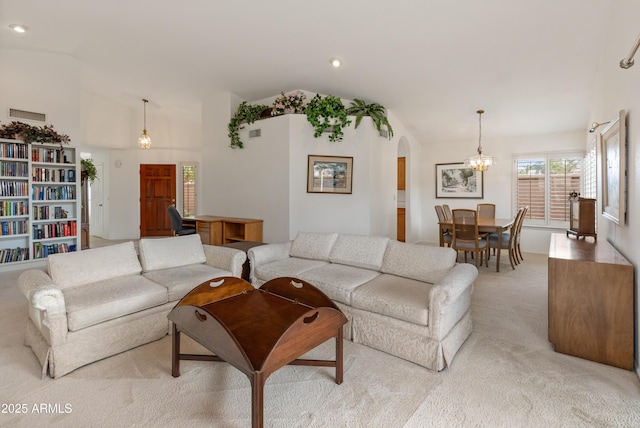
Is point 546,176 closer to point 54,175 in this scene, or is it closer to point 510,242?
point 510,242

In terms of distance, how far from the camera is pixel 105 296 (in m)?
2.21

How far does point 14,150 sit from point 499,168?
8647 mm

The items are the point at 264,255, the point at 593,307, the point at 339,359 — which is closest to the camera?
the point at 339,359

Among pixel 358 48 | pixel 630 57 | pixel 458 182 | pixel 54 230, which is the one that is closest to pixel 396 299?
pixel 630 57

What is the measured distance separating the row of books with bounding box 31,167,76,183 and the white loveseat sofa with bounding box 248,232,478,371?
4043mm

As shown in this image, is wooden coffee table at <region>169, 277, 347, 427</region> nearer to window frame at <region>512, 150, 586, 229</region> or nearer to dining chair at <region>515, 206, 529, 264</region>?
dining chair at <region>515, 206, 529, 264</region>

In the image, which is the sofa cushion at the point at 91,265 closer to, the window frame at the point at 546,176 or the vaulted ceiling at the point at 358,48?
the vaulted ceiling at the point at 358,48

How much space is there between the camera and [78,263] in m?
2.46

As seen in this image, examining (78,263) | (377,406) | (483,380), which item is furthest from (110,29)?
(483,380)

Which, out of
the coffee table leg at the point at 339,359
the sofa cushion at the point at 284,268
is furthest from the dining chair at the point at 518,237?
the coffee table leg at the point at 339,359

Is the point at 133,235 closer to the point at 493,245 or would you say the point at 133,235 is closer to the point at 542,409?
the point at 493,245

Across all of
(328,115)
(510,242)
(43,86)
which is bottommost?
(510,242)

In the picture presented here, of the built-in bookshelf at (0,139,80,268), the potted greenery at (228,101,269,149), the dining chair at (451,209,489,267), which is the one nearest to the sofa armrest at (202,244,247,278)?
the potted greenery at (228,101,269,149)

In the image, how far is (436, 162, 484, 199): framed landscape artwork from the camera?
694 cm
